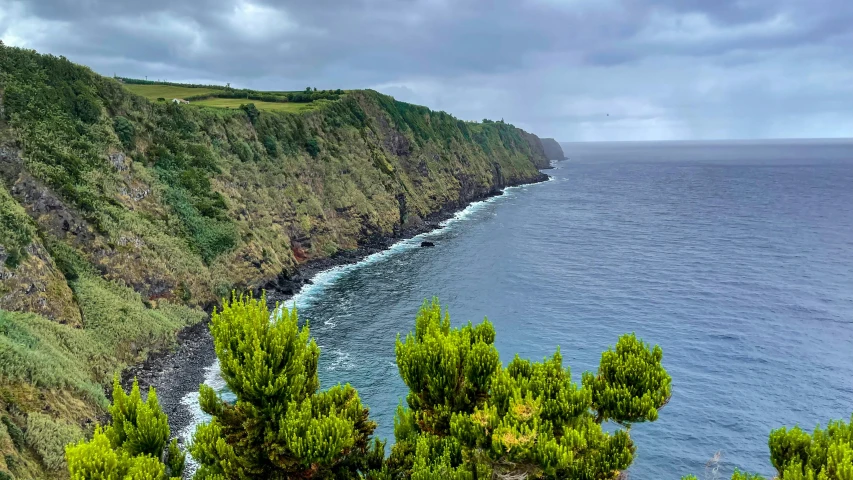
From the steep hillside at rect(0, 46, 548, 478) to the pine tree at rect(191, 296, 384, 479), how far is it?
1321 centimetres

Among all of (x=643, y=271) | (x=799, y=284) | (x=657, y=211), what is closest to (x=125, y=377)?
(x=643, y=271)

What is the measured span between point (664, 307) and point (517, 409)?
5672cm

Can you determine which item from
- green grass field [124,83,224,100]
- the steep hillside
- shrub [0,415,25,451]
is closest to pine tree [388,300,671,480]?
the steep hillside

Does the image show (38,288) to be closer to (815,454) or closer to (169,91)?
(815,454)

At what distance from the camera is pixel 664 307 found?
67.6 m

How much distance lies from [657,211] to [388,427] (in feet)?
414

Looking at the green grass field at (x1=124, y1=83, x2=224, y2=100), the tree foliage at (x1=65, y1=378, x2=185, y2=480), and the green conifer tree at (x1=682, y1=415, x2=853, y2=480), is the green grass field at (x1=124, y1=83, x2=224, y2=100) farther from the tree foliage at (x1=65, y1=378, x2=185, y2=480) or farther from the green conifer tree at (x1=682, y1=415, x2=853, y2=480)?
the green conifer tree at (x1=682, y1=415, x2=853, y2=480)

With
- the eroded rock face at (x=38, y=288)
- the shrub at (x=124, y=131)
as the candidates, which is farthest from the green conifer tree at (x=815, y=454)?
the shrub at (x=124, y=131)

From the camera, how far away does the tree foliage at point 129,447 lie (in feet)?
57.1

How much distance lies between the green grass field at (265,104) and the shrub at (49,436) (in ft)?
252

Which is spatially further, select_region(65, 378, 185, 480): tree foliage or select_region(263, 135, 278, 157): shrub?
select_region(263, 135, 278, 157): shrub

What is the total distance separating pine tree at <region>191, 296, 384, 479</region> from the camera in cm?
2050

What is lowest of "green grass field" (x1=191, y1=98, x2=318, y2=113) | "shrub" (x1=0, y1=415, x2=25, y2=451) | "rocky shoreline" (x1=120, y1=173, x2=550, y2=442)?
"rocky shoreline" (x1=120, y1=173, x2=550, y2=442)

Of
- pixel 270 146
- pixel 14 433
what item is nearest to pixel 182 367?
pixel 14 433
